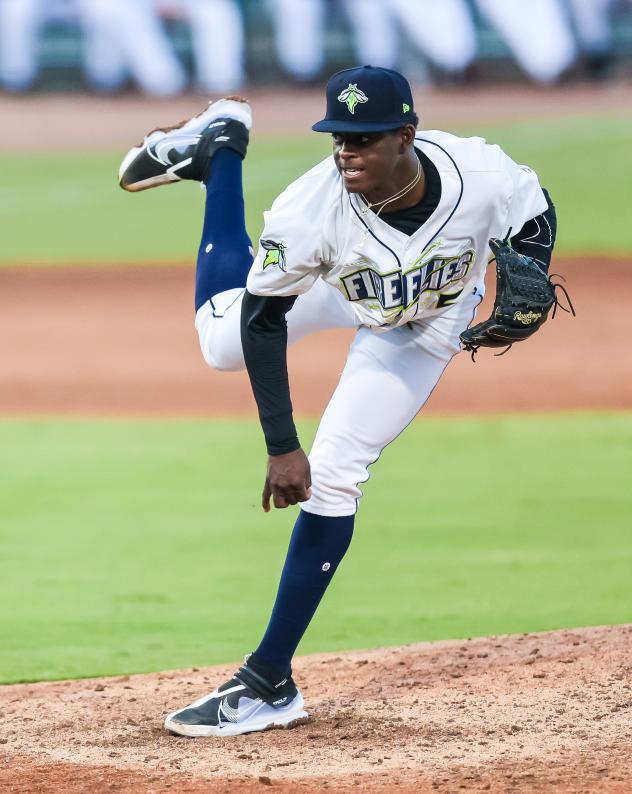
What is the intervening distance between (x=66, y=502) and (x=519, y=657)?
10.7 feet

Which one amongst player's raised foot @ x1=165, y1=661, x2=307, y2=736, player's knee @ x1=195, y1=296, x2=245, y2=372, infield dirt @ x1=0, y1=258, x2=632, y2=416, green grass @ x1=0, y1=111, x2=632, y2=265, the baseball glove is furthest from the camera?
green grass @ x1=0, y1=111, x2=632, y2=265

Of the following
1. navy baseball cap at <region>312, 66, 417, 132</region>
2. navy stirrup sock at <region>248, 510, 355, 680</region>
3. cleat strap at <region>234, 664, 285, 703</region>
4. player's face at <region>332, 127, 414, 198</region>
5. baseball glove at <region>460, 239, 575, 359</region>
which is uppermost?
navy baseball cap at <region>312, 66, 417, 132</region>

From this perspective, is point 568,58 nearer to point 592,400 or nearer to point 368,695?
point 592,400

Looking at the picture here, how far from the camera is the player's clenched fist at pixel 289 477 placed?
4020mm

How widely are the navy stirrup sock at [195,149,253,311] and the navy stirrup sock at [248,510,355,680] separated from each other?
1.18 m

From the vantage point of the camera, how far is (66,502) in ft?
23.7

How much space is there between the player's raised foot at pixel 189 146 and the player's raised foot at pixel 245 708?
2.13m

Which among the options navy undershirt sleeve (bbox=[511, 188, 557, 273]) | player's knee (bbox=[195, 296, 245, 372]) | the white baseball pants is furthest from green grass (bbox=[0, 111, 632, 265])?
navy undershirt sleeve (bbox=[511, 188, 557, 273])

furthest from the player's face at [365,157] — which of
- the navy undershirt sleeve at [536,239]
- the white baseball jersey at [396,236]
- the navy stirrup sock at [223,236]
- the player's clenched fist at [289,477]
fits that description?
the navy stirrup sock at [223,236]

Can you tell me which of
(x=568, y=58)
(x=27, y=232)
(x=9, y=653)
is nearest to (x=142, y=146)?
(x=9, y=653)

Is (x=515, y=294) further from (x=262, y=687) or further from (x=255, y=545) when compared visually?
(x=255, y=545)

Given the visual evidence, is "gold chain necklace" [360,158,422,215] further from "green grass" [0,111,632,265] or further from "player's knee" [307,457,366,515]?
"green grass" [0,111,632,265]

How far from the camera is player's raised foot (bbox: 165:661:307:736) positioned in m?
4.13

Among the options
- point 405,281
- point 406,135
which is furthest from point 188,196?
point 406,135
